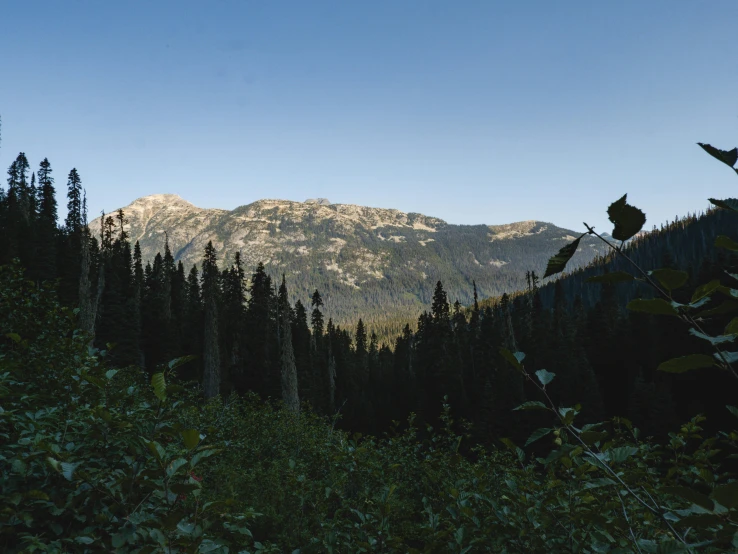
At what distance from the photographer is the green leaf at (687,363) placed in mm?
1241

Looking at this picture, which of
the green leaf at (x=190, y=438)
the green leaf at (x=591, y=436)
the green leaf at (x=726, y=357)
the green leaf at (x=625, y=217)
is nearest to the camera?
the green leaf at (x=726, y=357)

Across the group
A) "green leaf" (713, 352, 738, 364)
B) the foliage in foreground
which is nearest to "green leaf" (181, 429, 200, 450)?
the foliage in foreground

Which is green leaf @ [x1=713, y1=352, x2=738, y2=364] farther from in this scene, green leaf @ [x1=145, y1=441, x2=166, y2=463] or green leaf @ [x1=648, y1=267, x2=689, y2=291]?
green leaf @ [x1=145, y1=441, x2=166, y2=463]

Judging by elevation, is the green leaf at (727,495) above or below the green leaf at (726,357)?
below

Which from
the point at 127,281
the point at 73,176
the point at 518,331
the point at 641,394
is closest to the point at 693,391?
the point at 641,394

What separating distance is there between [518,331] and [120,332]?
49.8m

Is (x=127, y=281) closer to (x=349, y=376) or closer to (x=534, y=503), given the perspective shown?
(x=349, y=376)

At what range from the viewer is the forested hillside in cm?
232

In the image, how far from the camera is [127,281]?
57.0 m

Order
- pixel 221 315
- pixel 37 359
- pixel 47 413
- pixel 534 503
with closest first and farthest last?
1. pixel 47 413
2. pixel 534 503
3. pixel 37 359
4. pixel 221 315

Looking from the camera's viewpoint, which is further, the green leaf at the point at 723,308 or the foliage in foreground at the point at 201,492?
the foliage in foreground at the point at 201,492

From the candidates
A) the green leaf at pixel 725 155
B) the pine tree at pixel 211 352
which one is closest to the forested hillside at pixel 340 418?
the green leaf at pixel 725 155

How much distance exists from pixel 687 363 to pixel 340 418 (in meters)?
20.5

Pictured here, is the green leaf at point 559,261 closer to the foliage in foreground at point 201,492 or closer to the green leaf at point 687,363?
the green leaf at point 687,363
